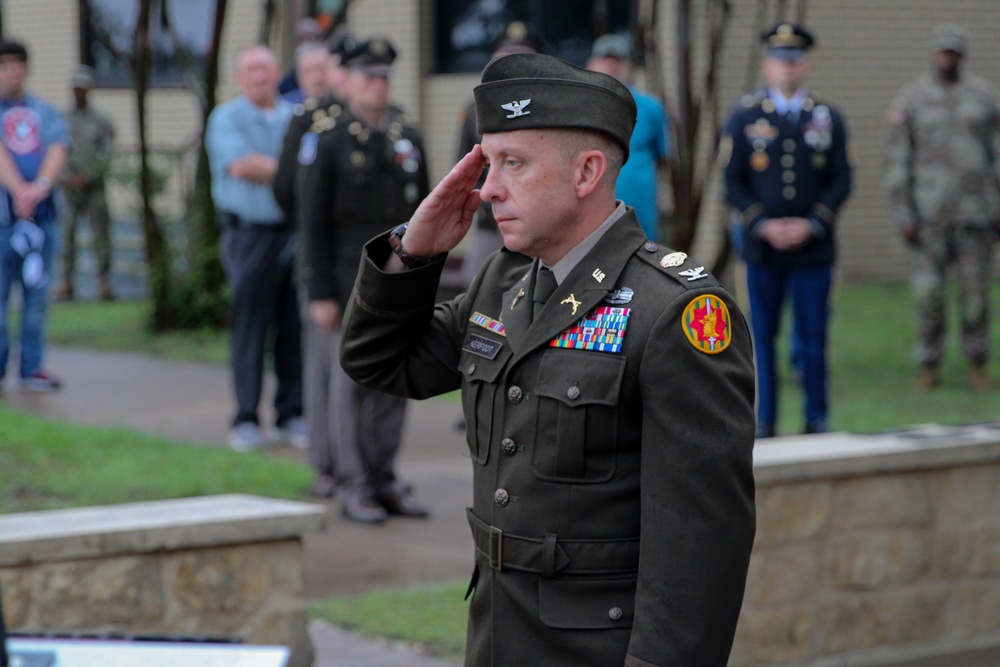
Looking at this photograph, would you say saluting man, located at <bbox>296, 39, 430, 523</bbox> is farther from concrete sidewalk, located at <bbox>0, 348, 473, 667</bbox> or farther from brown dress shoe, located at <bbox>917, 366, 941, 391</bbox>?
brown dress shoe, located at <bbox>917, 366, 941, 391</bbox>

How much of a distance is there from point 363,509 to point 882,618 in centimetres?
267

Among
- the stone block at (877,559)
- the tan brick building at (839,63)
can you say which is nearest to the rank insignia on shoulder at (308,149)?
the stone block at (877,559)

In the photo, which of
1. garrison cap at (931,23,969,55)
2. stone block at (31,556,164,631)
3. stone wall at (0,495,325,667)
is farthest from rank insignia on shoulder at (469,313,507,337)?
garrison cap at (931,23,969,55)

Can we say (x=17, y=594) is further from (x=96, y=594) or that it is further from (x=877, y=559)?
(x=877, y=559)

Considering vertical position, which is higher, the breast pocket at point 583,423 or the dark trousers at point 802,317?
the breast pocket at point 583,423

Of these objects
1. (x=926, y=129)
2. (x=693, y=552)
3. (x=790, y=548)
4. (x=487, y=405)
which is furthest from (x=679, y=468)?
(x=926, y=129)

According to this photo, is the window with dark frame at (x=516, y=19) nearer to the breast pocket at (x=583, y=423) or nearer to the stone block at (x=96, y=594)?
the stone block at (x=96, y=594)

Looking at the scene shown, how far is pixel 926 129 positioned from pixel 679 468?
8.23m

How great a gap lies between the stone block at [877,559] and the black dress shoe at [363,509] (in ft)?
8.37

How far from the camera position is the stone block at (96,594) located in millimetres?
4242

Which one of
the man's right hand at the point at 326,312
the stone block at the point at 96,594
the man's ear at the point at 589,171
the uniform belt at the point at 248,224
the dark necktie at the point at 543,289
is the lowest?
the stone block at the point at 96,594

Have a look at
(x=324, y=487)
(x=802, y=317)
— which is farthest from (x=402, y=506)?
(x=802, y=317)

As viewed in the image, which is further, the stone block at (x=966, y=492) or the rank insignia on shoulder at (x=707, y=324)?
the stone block at (x=966, y=492)

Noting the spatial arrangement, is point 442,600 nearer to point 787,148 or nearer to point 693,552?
point 693,552
